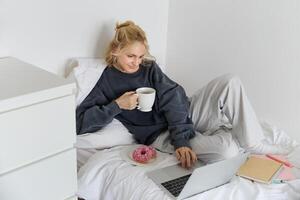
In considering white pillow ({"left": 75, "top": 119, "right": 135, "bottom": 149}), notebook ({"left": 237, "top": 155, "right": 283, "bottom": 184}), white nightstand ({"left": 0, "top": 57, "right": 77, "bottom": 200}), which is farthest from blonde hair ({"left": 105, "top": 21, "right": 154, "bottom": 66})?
notebook ({"left": 237, "top": 155, "right": 283, "bottom": 184})

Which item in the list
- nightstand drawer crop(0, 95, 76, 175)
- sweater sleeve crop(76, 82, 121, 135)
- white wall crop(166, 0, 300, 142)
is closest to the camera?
nightstand drawer crop(0, 95, 76, 175)

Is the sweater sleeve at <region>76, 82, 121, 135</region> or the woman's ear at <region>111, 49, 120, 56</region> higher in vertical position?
the woman's ear at <region>111, 49, 120, 56</region>

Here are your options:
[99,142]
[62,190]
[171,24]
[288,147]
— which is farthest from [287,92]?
[62,190]

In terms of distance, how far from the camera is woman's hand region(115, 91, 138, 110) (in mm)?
1518

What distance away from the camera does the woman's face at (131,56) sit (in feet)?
5.15

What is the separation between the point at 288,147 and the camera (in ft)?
5.70

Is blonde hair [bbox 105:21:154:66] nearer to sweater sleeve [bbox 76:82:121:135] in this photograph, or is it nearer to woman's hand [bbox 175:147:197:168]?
sweater sleeve [bbox 76:82:121:135]

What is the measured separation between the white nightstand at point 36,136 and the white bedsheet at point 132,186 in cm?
14

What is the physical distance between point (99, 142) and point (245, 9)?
37.5 inches

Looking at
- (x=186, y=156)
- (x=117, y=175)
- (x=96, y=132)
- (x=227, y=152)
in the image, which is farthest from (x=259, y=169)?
(x=96, y=132)

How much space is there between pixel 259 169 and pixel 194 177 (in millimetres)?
374

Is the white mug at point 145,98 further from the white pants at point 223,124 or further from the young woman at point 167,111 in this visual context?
the white pants at point 223,124

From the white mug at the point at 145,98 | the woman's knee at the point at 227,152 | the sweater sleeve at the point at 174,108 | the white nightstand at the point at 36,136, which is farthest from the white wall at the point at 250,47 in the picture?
the white nightstand at the point at 36,136

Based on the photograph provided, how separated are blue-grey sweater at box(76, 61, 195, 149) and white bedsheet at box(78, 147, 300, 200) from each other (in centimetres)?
15
